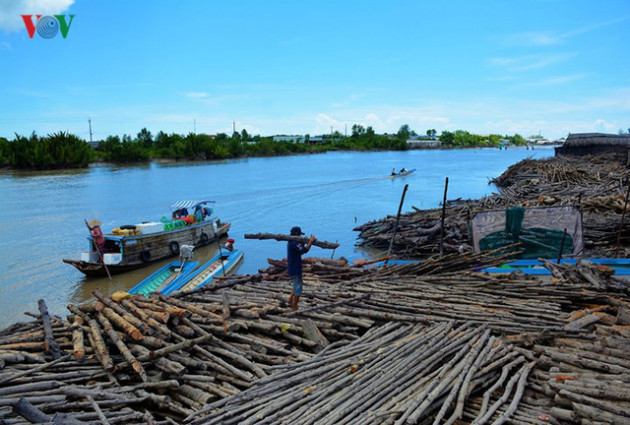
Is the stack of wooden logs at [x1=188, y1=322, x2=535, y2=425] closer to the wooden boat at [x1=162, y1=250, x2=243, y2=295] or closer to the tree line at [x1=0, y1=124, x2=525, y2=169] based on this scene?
the wooden boat at [x1=162, y1=250, x2=243, y2=295]

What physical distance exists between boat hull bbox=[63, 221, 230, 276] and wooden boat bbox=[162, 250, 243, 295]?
408 centimetres

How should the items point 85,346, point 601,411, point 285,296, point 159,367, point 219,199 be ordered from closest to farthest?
point 601,411 < point 159,367 < point 85,346 < point 285,296 < point 219,199

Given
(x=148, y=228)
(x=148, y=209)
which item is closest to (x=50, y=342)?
(x=148, y=228)

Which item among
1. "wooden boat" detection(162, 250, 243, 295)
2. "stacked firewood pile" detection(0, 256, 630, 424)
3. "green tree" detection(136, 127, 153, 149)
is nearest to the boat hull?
"wooden boat" detection(162, 250, 243, 295)

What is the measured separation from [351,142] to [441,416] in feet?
497

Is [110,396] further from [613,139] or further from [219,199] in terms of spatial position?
[613,139]

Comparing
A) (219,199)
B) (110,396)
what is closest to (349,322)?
(110,396)

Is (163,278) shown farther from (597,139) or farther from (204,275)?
(597,139)

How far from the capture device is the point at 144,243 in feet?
69.2

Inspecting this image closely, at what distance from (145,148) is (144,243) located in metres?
83.9

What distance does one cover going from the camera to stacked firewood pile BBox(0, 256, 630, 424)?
5305 millimetres

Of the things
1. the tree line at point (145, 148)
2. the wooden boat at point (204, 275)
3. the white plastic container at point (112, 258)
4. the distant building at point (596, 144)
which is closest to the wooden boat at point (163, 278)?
the wooden boat at point (204, 275)

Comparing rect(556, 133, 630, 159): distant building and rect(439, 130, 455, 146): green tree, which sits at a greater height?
rect(439, 130, 455, 146): green tree

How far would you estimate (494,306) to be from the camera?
820cm
